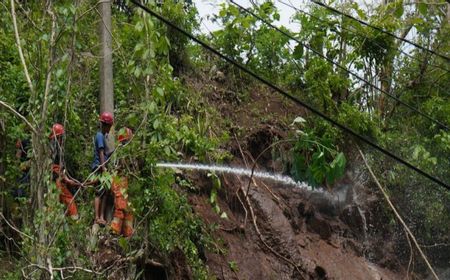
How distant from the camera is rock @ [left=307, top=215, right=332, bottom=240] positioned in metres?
13.2

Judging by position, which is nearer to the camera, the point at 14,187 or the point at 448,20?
the point at 14,187

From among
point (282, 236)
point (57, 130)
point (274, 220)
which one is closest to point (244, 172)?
point (274, 220)

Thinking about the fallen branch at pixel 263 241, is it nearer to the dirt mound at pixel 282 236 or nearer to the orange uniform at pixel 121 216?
the dirt mound at pixel 282 236

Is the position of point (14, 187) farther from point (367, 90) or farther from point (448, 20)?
point (448, 20)

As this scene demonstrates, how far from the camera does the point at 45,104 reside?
7.25m

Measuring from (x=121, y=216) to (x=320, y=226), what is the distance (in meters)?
4.75

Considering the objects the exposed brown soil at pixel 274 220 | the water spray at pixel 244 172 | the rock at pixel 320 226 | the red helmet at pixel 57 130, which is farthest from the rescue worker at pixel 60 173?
the rock at pixel 320 226

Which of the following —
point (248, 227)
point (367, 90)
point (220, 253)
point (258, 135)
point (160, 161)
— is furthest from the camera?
point (367, 90)

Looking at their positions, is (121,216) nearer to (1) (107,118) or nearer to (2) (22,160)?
(1) (107,118)

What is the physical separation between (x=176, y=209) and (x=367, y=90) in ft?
20.4

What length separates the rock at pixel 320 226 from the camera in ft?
43.4

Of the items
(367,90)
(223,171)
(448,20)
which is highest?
(448,20)

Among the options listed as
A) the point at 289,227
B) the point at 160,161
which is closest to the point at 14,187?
the point at 160,161

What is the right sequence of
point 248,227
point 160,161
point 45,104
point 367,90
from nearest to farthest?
point 45,104
point 160,161
point 248,227
point 367,90
